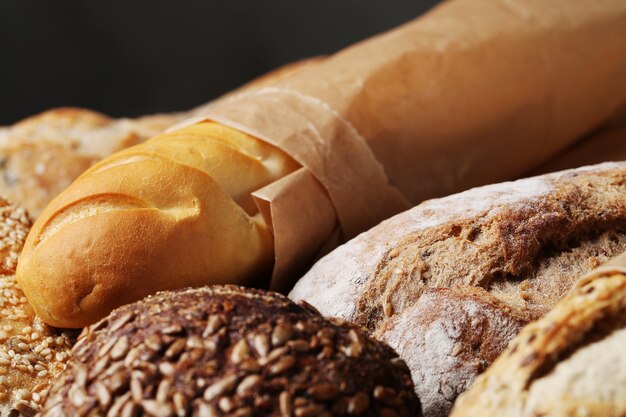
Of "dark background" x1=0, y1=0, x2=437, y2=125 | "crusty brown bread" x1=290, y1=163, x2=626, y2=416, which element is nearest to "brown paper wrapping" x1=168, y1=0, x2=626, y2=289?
"crusty brown bread" x1=290, y1=163, x2=626, y2=416

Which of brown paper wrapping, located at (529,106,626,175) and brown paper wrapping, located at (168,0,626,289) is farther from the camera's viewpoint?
brown paper wrapping, located at (529,106,626,175)

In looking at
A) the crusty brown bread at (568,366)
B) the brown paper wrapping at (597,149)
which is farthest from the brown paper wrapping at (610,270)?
the brown paper wrapping at (597,149)

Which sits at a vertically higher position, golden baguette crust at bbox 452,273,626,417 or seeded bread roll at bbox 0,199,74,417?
golden baguette crust at bbox 452,273,626,417

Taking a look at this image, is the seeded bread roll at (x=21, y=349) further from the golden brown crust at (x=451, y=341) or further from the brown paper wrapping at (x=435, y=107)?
the golden brown crust at (x=451, y=341)

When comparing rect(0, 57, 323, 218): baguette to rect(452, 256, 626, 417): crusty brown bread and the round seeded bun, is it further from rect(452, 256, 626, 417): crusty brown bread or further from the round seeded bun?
rect(452, 256, 626, 417): crusty brown bread

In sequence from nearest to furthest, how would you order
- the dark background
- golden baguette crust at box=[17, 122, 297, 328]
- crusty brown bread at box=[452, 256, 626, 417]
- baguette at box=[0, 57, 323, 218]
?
crusty brown bread at box=[452, 256, 626, 417] < golden baguette crust at box=[17, 122, 297, 328] < baguette at box=[0, 57, 323, 218] < the dark background

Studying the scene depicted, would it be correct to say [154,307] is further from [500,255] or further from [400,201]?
[400,201]
